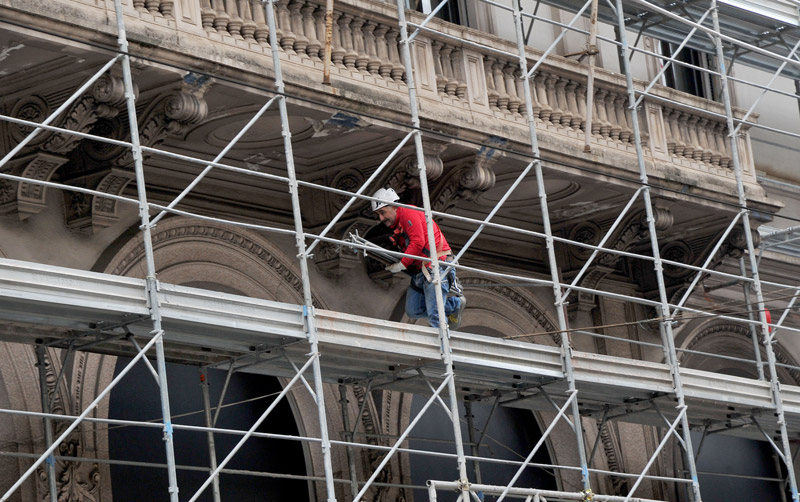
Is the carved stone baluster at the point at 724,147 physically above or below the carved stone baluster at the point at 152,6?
above

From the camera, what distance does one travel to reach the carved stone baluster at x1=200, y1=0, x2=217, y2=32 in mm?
13695

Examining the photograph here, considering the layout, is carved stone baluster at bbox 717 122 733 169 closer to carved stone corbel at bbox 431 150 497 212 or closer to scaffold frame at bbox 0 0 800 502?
scaffold frame at bbox 0 0 800 502

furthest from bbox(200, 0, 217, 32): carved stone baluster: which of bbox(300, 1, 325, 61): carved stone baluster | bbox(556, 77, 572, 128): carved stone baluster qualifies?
bbox(556, 77, 572, 128): carved stone baluster

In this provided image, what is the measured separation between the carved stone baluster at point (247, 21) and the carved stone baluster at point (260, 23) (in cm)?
4

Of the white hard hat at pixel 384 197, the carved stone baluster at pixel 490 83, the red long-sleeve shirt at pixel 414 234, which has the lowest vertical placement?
the red long-sleeve shirt at pixel 414 234

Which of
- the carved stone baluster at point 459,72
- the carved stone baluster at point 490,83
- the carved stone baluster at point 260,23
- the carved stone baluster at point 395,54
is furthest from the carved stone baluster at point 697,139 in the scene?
the carved stone baluster at point 260,23

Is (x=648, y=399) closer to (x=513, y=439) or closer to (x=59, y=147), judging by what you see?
(x=513, y=439)

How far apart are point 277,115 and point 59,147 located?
2034 mm

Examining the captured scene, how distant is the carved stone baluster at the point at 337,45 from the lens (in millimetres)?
14695

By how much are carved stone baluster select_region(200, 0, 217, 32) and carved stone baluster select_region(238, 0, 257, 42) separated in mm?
315

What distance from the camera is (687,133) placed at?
720 inches

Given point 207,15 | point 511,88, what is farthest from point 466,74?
point 207,15

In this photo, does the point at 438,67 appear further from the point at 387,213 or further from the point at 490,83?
the point at 387,213

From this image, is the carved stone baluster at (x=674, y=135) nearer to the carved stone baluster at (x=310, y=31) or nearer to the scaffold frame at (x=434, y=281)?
the scaffold frame at (x=434, y=281)
